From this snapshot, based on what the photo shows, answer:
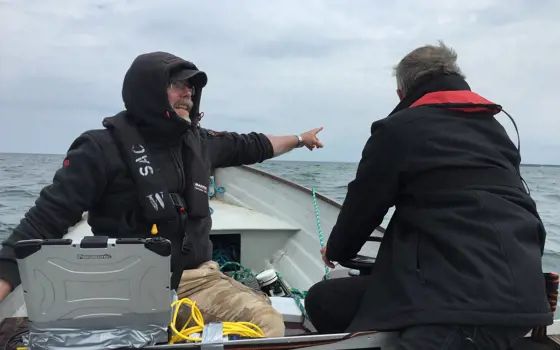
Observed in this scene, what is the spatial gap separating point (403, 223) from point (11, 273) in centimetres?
148

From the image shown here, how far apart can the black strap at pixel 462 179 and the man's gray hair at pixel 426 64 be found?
1.30ft

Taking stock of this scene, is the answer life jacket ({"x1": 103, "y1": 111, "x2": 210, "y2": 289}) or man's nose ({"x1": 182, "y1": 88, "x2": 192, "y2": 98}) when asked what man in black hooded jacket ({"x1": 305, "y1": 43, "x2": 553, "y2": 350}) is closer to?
life jacket ({"x1": 103, "y1": 111, "x2": 210, "y2": 289})

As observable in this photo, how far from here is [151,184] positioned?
2.19 m

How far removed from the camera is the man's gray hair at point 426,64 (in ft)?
5.78

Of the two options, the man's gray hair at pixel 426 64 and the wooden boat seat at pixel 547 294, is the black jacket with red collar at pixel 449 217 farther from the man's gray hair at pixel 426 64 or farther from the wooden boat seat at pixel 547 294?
the wooden boat seat at pixel 547 294

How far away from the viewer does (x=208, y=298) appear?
7.72 ft

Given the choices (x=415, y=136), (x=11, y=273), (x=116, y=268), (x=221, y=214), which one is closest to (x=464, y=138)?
(x=415, y=136)

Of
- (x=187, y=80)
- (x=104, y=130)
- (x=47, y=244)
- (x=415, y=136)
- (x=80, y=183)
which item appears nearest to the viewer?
(x=47, y=244)

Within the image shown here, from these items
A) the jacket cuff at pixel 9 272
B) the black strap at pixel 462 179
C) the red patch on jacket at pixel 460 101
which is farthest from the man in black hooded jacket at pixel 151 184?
the red patch on jacket at pixel 460 101

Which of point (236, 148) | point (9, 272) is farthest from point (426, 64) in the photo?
point (9, 272)

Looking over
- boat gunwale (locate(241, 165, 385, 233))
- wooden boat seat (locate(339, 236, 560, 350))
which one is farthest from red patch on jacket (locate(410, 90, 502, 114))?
boat gunwale (locate(241, 165, 385, 233))

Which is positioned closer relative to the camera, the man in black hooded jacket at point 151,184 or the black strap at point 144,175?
the man in black hooded jacket at point 151,184

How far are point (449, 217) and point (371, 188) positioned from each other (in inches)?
11.6

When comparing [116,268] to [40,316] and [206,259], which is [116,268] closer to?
[40,316]
